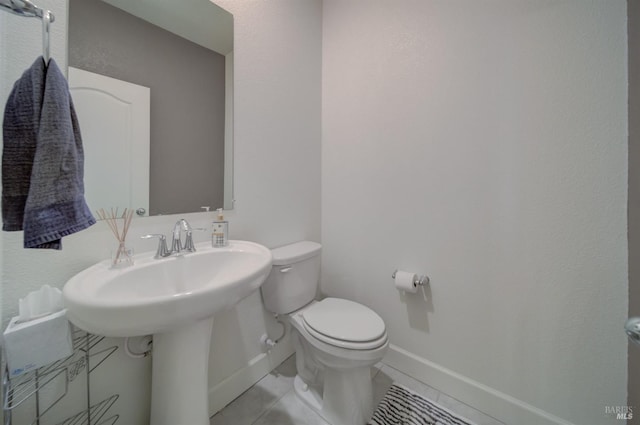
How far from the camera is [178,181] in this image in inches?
43.3

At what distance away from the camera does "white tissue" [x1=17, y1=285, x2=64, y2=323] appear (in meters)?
0.67

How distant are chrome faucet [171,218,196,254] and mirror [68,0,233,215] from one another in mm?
120

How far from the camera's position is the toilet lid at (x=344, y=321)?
108 centimetres

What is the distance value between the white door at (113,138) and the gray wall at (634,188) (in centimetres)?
178

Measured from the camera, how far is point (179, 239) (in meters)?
0.99

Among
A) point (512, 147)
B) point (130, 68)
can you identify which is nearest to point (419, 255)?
point (512, 147)

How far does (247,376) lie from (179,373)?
1.92 ft

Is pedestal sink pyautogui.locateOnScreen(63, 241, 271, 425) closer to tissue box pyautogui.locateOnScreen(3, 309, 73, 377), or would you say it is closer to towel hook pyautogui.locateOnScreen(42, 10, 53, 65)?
tissue box pyautogui.locateOnScreen(3, 309, 73, 377)

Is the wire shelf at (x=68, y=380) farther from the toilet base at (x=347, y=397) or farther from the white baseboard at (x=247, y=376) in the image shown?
the toilet base at (x=347, y=397)

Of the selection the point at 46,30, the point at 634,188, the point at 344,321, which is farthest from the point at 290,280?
the point at 634,188

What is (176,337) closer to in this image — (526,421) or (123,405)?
(123,405)

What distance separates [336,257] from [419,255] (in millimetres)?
582

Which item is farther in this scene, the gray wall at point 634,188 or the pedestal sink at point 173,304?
the gray wall at point 634,188

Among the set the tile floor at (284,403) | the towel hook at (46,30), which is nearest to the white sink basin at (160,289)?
the towel hook at (46,30)
